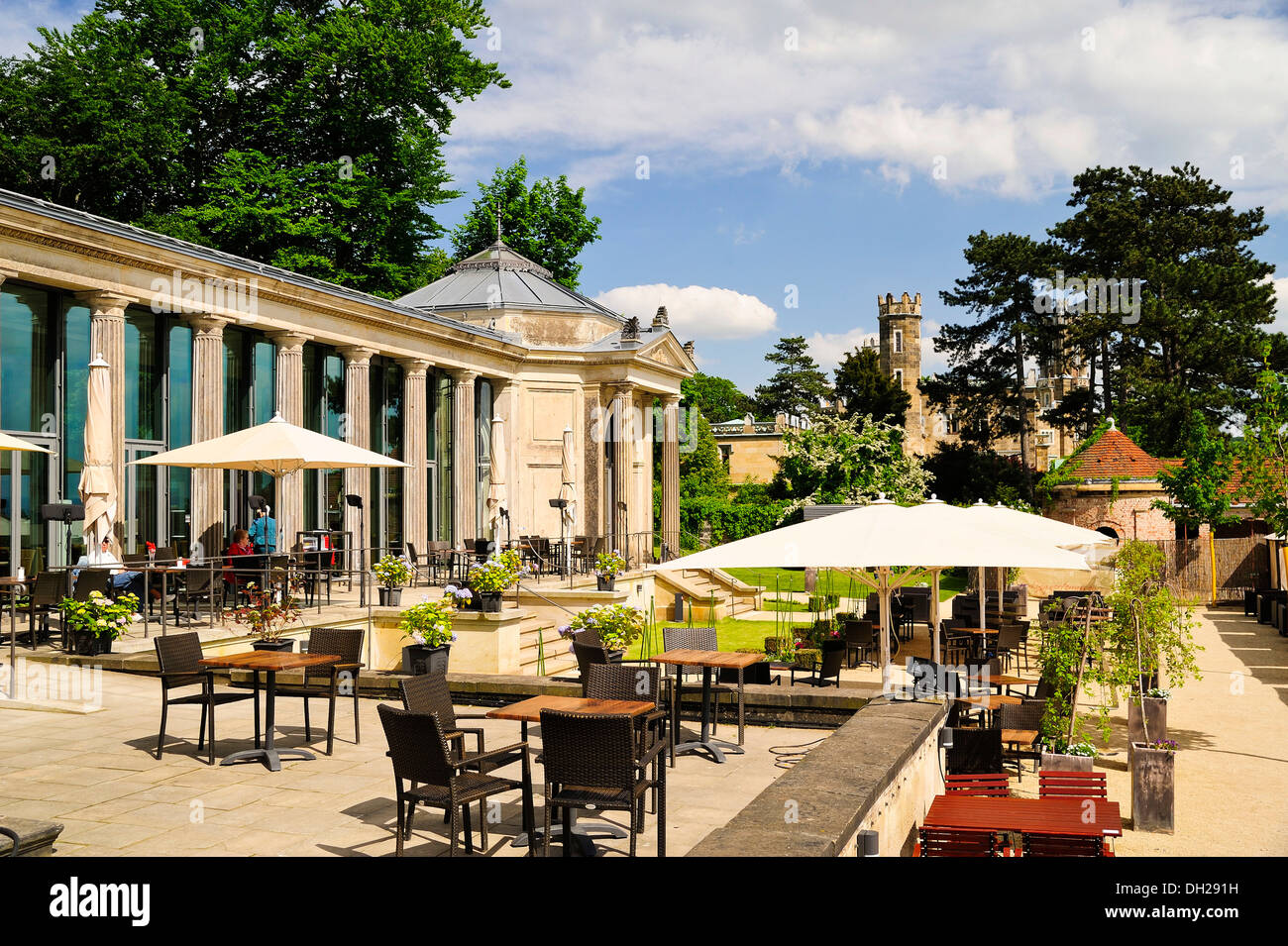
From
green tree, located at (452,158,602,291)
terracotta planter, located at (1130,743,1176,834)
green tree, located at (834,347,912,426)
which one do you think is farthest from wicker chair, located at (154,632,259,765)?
green tree, located at (834,347,912,426)

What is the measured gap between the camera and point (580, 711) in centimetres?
661

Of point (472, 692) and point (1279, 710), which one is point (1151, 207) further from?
point (472, 692)

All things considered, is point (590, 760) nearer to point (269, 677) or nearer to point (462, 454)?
point (269, 677)

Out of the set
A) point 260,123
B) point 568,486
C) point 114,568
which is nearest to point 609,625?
point 114,568

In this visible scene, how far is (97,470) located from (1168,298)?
44.6 m

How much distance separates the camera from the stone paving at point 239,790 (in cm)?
654

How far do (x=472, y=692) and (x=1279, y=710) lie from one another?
34.6ft

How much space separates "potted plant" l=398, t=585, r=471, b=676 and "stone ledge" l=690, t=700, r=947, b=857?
5583mm

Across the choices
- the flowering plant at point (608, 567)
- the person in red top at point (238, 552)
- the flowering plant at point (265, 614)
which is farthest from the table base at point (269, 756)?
the flowering plant at point (608, 567)

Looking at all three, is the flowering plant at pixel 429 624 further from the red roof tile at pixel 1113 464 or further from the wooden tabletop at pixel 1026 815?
the red roof tile at pixel 1113 464

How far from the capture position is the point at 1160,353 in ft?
161

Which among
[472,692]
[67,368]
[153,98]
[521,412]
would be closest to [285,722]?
[472,692]

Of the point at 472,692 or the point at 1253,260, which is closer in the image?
the point at 472,692

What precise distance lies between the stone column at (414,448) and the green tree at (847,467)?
16177 millimetres
